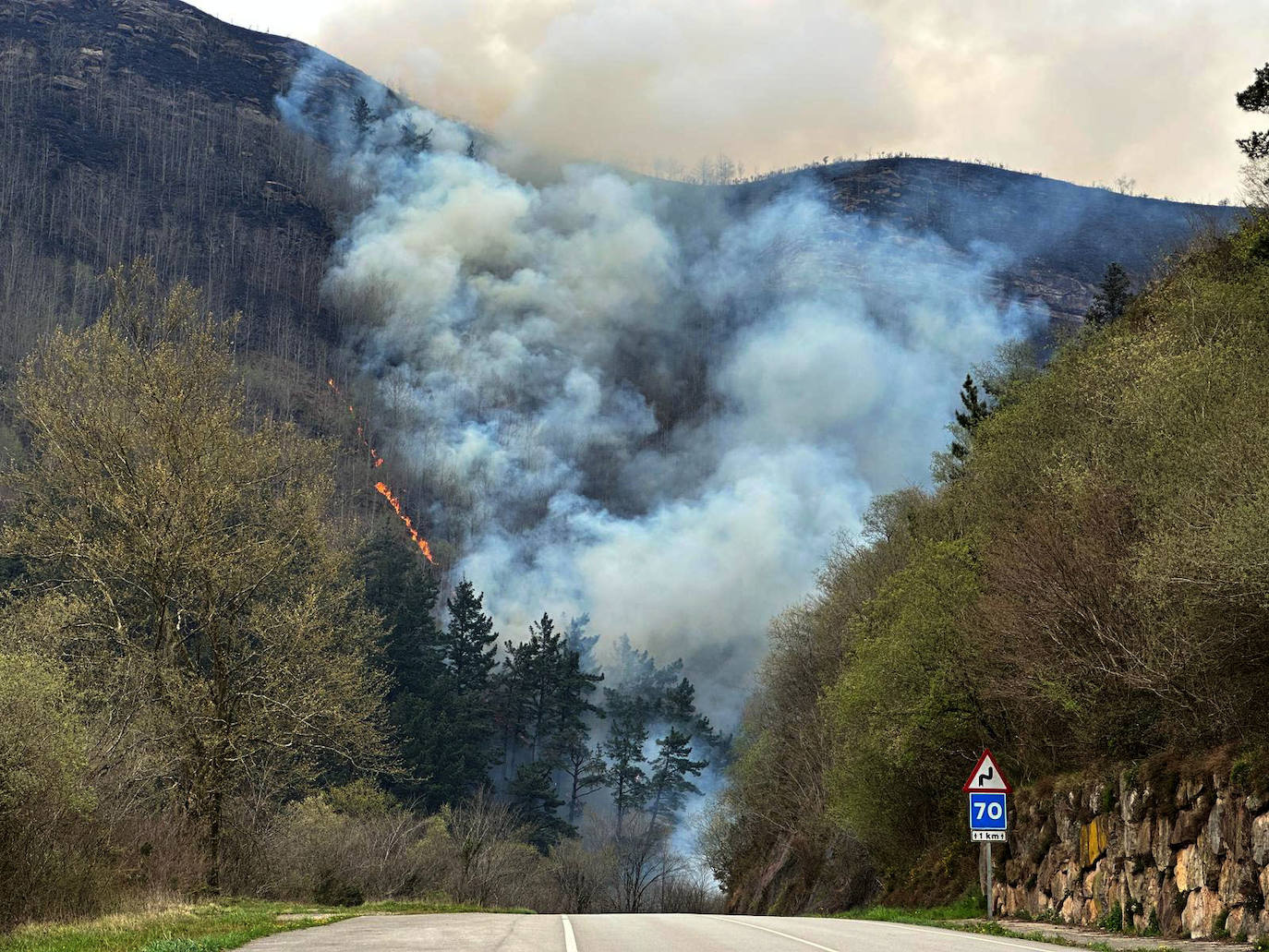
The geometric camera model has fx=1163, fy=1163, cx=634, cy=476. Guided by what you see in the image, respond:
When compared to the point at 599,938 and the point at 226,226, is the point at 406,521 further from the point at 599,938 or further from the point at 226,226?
the point at 599,938

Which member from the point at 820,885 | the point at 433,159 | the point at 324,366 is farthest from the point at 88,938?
the point at 433,159

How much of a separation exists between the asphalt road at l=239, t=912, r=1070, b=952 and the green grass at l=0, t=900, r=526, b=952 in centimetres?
53

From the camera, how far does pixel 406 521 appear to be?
160 metres

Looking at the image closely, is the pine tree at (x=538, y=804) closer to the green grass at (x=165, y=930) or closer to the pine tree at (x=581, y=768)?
the pine tree at (x=581, y=768)

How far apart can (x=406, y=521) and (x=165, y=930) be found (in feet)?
481

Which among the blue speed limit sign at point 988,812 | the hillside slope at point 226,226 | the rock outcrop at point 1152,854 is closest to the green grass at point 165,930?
the blue speed limit sign at point 988,812

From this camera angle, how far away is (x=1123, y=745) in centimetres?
2309

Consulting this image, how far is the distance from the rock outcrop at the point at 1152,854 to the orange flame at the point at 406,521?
129 metres

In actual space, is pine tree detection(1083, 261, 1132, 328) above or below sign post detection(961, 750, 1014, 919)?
above

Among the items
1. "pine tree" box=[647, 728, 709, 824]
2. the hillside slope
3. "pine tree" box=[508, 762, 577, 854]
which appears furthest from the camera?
the hillside slope

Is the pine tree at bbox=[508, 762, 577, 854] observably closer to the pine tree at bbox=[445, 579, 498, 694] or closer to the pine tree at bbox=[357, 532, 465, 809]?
the pine tree at bbox=[357, 532, 465, 809]

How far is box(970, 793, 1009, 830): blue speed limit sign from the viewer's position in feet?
68.0

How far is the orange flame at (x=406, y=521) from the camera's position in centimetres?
15525

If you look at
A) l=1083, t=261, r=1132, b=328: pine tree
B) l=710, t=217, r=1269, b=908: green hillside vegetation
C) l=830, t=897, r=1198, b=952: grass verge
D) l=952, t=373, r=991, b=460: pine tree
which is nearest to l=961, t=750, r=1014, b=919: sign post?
l=830, t=897, r=1198, b=952: grass verge
